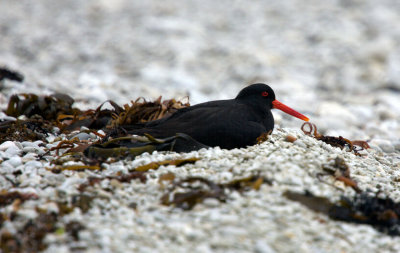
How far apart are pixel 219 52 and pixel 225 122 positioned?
8595 millimetres

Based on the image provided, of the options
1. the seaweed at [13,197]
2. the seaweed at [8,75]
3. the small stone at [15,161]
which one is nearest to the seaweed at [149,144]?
the small stone at [15,161]

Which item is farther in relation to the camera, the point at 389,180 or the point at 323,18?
the point at 323,18

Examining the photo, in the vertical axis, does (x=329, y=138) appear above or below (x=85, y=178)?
above

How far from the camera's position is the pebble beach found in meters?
3.39

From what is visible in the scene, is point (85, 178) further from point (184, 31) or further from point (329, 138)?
point (184, 31)

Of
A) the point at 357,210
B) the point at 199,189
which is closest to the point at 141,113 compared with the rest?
the point at 199,189

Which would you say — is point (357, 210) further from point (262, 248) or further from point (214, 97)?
point (214, 97)

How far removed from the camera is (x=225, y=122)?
4973 millimetres

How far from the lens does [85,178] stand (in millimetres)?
4059

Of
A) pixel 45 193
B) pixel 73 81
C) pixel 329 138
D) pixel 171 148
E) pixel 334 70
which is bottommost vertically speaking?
pixel 45 193

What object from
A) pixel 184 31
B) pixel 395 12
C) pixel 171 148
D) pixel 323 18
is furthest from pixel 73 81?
pixel 395 12

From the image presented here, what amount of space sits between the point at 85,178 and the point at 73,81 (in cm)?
652

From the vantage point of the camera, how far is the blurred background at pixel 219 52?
946 cm

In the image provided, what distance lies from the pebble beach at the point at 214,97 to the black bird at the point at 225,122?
8.7 inches
